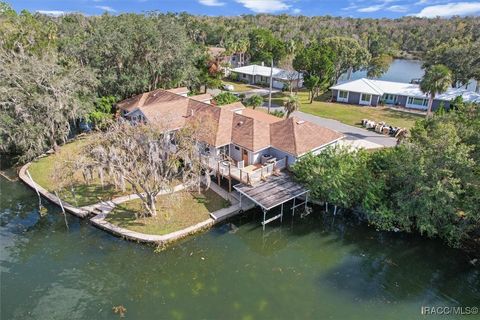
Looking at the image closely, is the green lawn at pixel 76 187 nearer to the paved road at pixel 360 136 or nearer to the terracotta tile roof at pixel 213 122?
the terracotta tile roof at pixel 213 122

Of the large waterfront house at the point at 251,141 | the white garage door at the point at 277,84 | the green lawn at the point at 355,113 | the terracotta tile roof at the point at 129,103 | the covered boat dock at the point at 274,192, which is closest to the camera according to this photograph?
the covered boat dock at the point at 274,192

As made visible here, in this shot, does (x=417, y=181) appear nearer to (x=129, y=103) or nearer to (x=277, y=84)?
(x=129, y=103)

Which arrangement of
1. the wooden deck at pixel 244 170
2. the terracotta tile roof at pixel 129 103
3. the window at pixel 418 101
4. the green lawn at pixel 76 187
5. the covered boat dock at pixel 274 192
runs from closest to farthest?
1. the covered boat dock at pixel 274 192
2. the green lawn at pixel 76 187
3. the wooden deck at pixel 244 170
4. the terracotta tile roof at pixel 129 103
5. the window at pixel 418 101

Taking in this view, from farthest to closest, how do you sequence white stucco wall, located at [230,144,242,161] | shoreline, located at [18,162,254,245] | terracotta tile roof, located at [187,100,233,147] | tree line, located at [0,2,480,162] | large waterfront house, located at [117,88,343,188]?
tree line, located at [0,2,480,162] → white stucco wall, located at [230,144,242,161] → terracotta tile roof, located at [187,100,233,147] → large waterfront house, located at [117,88,343,188] → shoreline, located at [18,162,254,245]

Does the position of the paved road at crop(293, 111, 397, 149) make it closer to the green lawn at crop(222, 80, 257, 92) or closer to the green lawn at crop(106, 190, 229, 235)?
the green lawn at crop(106, 190, 229, 235)

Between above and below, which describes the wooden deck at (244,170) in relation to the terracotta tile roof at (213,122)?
below

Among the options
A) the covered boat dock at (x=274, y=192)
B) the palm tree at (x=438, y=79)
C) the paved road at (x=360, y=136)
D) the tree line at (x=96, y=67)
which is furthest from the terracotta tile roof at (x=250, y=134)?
the palm tree at (x=438, y=79)

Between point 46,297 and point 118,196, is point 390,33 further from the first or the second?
point 46,297

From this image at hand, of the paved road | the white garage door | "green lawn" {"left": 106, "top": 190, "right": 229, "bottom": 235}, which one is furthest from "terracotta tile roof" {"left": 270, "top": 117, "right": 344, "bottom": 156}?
the white garage door
